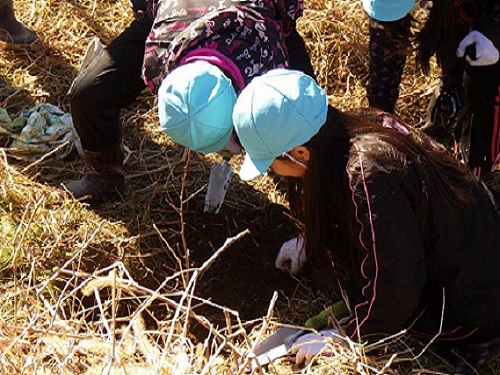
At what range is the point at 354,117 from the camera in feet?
6.89

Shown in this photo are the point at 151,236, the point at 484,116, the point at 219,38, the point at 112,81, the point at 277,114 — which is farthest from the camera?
the point at 151,236

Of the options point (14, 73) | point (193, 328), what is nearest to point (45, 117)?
point (14, 73)

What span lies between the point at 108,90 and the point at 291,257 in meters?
0.78

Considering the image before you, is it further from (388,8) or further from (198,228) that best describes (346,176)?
(198,228)

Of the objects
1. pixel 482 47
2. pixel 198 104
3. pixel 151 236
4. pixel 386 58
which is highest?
pixel 198 104

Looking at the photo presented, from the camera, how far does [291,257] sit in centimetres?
277

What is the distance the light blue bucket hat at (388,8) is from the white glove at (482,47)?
284mm

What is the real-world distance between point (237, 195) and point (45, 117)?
83 cm

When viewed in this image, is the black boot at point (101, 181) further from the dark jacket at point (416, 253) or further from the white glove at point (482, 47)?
the white glove at point (482, 47)

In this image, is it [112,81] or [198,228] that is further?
[198,228]

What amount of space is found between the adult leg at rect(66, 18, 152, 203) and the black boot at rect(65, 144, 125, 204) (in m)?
0.05

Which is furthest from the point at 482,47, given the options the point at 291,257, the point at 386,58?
the point at 291,257

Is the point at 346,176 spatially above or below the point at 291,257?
above

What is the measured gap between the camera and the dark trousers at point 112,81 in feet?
8.79
